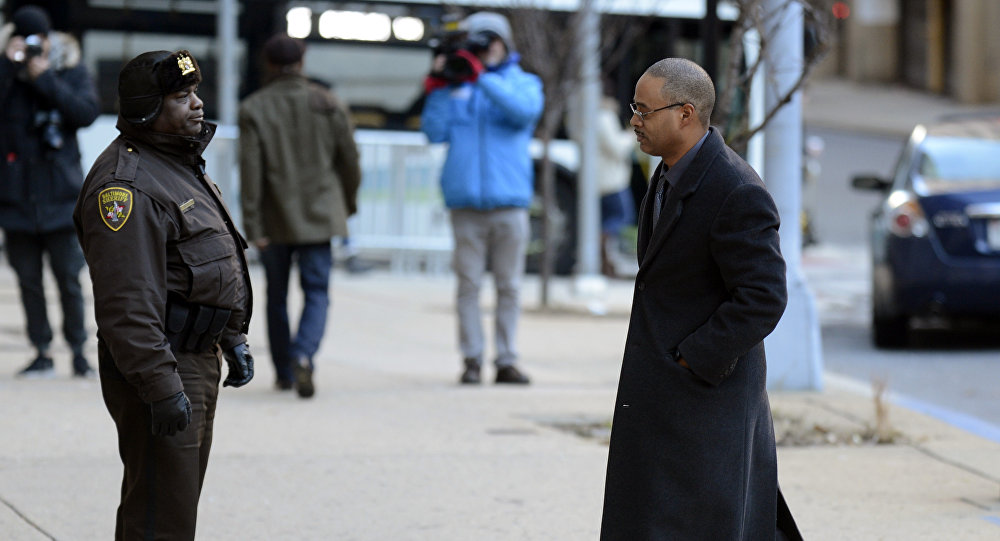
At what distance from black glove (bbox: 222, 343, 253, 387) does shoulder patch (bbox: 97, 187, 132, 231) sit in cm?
59

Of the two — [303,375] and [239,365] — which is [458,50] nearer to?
[303,375]

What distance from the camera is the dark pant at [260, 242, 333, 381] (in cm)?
761

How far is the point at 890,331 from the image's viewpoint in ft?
34.8

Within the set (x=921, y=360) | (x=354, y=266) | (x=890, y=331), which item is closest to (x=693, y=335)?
(x=921, y=360)

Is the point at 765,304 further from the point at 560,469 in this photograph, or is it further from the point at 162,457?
the point at 560,469

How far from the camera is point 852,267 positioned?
54.5 ft

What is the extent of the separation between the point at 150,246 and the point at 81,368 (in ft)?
15.2

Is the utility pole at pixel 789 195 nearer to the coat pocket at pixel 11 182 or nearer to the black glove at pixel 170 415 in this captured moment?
the coat pocket at pixel 11 182

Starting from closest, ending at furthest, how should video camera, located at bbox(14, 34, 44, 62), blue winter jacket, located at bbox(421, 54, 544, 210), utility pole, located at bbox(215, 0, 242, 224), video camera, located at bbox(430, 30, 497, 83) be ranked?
video camera, located at bbox(14, 34, 44, 62) → blue winter jacket, located at bbox(421, 54, 544, 210) → video camera, located at bbox(430, 30, 497, 83) → utility pole, located at bbox(215, 0, 242, 224)

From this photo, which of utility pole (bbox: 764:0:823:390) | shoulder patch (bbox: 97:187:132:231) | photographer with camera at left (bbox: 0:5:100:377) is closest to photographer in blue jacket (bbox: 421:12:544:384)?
utility pole (bbox: 764:0:823:390)

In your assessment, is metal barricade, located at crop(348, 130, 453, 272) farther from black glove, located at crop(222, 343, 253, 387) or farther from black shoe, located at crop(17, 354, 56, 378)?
black glove, located at crop(222, 343, 253, 387)

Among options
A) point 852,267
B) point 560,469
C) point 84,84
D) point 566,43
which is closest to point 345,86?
point 566,43

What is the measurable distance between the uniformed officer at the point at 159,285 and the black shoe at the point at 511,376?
438cm

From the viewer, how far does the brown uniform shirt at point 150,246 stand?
349cm
